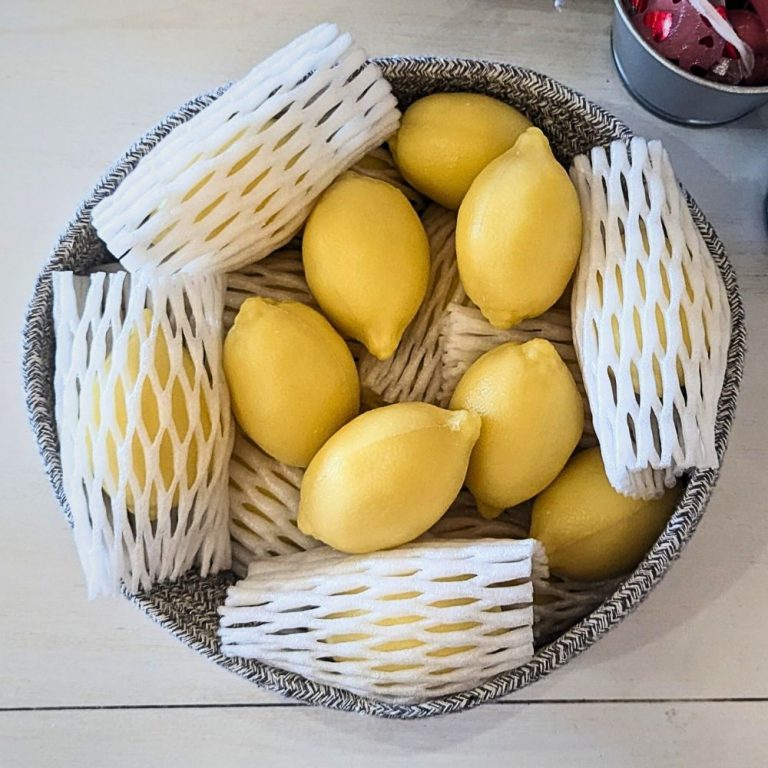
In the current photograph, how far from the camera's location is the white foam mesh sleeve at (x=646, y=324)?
1.46 feet

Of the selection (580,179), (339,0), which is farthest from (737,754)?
(339,0)

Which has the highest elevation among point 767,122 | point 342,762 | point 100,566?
point 767,122

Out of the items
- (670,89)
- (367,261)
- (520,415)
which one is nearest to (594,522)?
(520,415)

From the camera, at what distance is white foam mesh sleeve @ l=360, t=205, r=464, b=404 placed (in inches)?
20.0

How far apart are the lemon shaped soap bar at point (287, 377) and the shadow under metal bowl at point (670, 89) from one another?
257 mm

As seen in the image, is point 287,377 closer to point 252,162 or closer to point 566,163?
point 252,162

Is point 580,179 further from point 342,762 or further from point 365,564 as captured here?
point 342,762

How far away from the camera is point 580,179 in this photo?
1.67 feet

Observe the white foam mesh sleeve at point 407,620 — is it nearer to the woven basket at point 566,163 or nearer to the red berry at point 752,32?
the woven basket at point 566,163

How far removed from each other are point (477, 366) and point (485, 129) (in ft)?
0.42

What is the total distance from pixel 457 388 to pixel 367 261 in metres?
0.08

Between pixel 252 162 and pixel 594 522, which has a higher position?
pixel 252 162

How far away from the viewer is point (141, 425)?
45 centimetres

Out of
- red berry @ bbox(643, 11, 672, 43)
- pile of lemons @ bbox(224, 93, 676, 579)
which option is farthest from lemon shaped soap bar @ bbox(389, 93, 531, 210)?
red berry @ bbox(643, 11, 672, 43)
